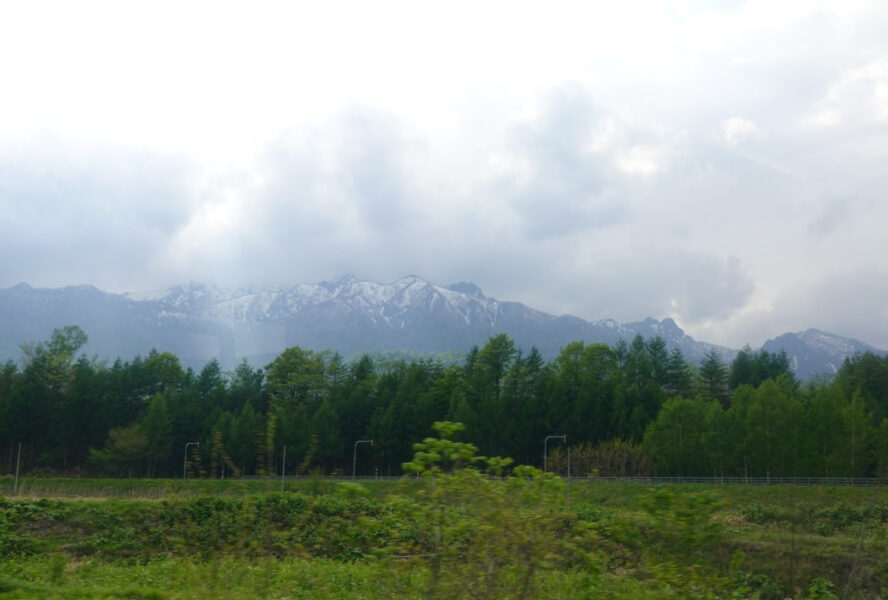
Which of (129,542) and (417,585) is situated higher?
(417,585)

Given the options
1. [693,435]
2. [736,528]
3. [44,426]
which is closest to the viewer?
[736,528]

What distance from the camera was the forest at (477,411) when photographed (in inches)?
2085

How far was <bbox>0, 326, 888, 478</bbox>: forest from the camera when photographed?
53.0 metres

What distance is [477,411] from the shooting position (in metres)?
68.6

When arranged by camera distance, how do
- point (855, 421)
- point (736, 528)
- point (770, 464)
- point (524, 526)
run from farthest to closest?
point (770, 464), point (855, 421), point (736, 528), point (524, 526)

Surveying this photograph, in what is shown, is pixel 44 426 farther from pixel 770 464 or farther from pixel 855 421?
pixel 855 421

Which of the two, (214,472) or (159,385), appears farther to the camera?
(159,385)

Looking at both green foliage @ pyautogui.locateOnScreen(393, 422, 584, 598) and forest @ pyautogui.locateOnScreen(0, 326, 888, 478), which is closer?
green foliage @ pyautogui.locateOnScreen(393, 422, 584, 598)

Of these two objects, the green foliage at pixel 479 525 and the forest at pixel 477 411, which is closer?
the green foliage at pixel 479 525

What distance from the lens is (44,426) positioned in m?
69.9

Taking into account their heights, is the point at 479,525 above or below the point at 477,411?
above

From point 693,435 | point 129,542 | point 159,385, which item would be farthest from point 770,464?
point 159,385

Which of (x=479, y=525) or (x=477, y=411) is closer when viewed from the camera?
(x=479, y=525)

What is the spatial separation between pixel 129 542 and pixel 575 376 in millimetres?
56858
